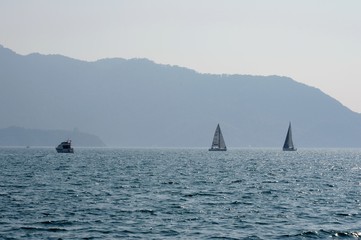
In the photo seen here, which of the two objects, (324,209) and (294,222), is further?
(324,209)

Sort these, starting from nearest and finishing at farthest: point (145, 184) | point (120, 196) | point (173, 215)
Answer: point (173, 215) < point (120, 196) < point (145, 184)

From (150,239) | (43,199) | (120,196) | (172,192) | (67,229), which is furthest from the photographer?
(172,192)

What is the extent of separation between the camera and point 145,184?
3302 inches

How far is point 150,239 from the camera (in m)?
42.2

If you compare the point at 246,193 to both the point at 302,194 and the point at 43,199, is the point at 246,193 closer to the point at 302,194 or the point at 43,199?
the point at 302,194

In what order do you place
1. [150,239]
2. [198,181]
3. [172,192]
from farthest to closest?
[198,181], [172,192], [150,239]

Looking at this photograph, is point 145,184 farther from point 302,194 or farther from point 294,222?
point 294,222

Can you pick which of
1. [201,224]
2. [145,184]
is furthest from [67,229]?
[145,184]

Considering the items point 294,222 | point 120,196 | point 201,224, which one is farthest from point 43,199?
point 294,222

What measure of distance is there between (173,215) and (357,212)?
1661cm

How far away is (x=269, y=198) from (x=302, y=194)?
7.00 metres

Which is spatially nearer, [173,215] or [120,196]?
[173,215]

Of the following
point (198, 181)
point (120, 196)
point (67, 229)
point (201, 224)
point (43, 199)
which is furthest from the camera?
point (198, 181)

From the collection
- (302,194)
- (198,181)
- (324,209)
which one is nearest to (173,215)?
(324,209)
